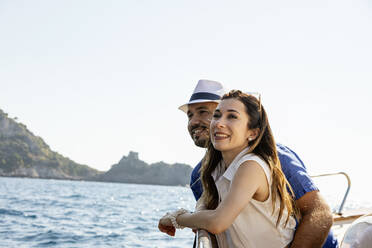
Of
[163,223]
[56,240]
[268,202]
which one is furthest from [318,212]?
[56,240]

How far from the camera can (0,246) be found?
31.8 feet

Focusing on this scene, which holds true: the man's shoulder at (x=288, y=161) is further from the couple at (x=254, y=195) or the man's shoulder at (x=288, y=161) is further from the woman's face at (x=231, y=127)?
the woman's face at (x=231, y=127)

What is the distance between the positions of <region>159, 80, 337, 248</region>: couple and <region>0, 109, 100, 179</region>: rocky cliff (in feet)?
427

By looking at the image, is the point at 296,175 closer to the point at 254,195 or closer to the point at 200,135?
the point at 254,195

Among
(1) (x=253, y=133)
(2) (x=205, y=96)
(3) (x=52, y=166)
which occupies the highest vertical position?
(2) (x=205, y=96)

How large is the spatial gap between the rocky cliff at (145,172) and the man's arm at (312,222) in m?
142

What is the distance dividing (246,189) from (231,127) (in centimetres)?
35

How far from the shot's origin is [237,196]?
6.28 ft

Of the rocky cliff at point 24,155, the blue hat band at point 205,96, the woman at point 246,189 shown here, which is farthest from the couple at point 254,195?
the rocky cliff at point 24,155

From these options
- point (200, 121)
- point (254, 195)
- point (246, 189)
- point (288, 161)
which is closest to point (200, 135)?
point (200, 121)

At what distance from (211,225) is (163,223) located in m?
0.47

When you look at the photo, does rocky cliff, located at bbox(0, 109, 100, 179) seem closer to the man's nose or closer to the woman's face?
the man's nose

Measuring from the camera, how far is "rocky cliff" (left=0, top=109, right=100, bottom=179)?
406ft

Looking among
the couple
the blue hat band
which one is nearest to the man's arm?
the couple
